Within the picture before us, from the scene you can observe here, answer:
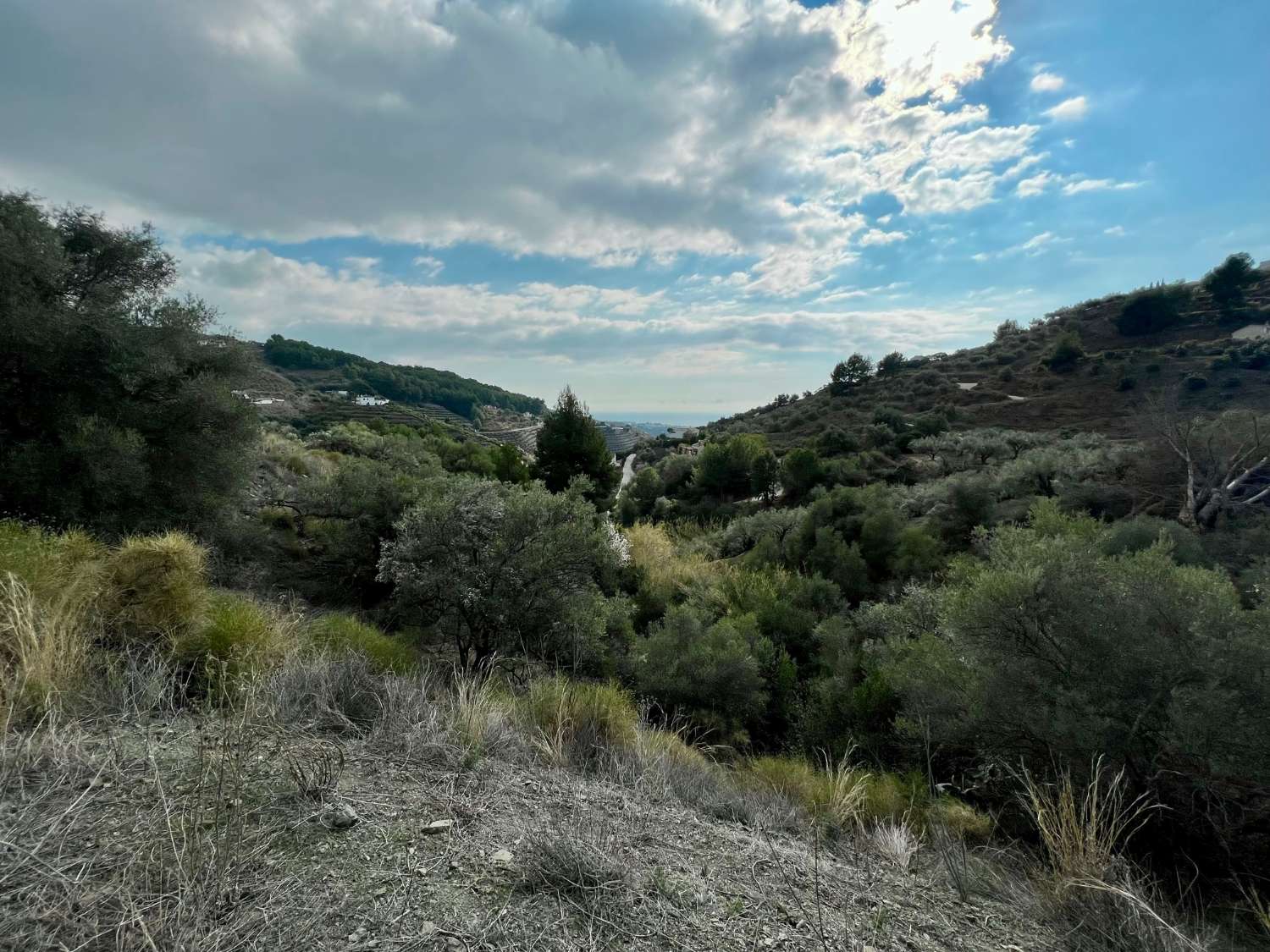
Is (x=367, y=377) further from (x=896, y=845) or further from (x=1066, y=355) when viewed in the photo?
(x=896, y=845)

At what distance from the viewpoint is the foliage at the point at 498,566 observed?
6430mm

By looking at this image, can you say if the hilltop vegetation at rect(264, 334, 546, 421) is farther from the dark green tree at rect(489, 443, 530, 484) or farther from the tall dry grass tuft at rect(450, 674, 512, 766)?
the tall dry grass tuft at rect(450, 674, 512, 766)

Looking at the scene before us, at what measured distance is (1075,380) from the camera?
3484cm

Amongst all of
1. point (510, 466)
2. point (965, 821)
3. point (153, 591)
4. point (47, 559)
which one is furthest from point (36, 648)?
point (510, 466)

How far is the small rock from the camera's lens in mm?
2201

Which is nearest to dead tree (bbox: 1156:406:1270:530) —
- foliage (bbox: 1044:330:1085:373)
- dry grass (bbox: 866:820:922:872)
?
dry grass (bbox: 866:820:922:872)

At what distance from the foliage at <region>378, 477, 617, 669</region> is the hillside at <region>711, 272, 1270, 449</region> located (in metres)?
25.9

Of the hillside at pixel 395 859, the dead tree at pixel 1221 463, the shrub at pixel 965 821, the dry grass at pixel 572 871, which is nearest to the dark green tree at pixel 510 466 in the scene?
the shrub at pixel 965 821

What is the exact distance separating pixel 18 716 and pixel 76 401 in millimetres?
7432

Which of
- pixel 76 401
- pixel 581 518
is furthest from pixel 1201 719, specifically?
pixel 76 401

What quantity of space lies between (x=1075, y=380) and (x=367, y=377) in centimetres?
6838

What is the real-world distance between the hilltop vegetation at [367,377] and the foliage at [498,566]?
55.8 meters

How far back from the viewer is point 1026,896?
247 centimetres

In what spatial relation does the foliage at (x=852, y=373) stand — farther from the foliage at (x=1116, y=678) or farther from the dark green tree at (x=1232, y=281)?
the foliage at (x=1116, y=678)
